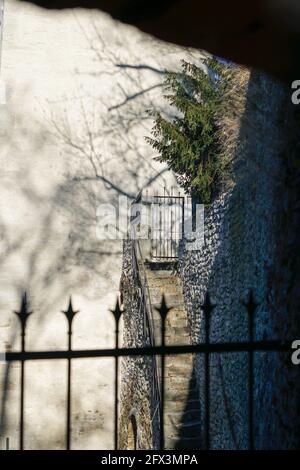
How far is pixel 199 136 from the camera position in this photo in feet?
26.8

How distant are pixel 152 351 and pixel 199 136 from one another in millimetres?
6116

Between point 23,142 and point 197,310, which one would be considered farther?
point 23,142

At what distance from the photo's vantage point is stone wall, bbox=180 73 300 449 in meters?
3.11

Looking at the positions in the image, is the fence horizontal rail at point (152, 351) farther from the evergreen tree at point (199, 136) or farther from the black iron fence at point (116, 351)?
the evergreen tree at point (199, 136)

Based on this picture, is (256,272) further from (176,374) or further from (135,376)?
(135,376)

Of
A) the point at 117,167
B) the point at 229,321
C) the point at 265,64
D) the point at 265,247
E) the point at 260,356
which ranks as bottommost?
the point at 260,356

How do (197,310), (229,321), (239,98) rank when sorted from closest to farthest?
(229,321) < (239,98) < (197,310)

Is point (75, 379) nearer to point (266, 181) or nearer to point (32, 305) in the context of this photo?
point (32, 305)

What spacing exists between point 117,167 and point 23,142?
7.25ft

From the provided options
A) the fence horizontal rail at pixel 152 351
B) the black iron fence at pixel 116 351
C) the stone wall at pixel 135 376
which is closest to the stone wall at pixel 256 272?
the fence horizontal rail at pixel 152 351

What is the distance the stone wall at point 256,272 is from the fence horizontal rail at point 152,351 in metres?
0.33

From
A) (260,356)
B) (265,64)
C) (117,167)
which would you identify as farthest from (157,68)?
(265,64)

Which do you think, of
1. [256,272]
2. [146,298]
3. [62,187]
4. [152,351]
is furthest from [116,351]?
[62,187]

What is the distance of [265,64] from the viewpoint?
2807 millimetres
